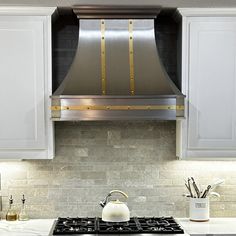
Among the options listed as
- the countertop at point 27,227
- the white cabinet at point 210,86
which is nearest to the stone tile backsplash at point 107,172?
the countertop at point 27,227

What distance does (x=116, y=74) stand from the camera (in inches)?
139

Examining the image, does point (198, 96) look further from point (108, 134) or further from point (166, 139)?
point (108, 134)

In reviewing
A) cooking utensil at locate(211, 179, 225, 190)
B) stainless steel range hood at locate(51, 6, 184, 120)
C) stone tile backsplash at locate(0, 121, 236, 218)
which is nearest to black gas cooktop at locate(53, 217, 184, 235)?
stone tile backsplash at locate(0, 121, 236, 218)

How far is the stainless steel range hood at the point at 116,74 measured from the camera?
133 inches

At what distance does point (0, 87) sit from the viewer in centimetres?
349

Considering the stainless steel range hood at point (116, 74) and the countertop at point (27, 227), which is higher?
the stainless steel range hood at point (116, 74)

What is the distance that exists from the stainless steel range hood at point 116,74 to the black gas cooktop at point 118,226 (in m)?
0.72

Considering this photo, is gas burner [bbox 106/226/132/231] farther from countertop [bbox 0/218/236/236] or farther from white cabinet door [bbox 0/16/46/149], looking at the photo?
white cabinet door [bbox 0/16/46/149]

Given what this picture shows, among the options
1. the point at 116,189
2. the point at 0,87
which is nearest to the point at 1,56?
the point at 0,87

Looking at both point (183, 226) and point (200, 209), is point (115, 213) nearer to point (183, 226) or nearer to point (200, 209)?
point (183, 226)

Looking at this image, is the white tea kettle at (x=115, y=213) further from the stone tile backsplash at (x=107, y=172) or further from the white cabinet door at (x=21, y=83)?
the white cabinet door at (x=21, y=83)

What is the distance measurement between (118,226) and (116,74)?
1024 mm

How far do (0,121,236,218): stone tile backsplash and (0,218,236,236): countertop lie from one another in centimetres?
13

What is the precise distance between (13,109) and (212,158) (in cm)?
140
